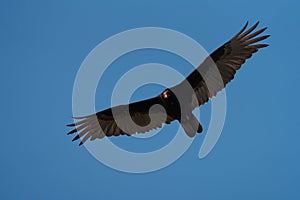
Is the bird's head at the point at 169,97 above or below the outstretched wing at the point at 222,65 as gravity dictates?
below

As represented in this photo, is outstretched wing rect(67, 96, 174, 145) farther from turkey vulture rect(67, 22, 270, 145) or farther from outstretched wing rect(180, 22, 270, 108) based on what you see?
outstretched wing rect(180, 22, 270, 108)

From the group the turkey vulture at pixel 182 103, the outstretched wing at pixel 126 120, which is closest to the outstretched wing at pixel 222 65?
the turkey vulture at pixel 182 103

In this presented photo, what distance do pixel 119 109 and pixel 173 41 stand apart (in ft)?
7.84

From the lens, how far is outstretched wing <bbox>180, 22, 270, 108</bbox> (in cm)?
1256

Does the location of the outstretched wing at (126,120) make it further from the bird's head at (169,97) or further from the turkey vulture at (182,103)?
the bird's head at (169,97)

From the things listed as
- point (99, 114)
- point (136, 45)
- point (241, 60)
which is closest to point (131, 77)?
point (136, 45)

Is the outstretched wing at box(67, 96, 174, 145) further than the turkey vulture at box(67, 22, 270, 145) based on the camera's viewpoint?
Yes

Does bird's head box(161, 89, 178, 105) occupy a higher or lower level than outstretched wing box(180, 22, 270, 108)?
lower

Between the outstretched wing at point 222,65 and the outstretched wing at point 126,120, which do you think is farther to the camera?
the outstretched wing at point 126,120

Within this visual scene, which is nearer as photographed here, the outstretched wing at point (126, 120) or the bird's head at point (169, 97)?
the bird's head at point (169, 97)

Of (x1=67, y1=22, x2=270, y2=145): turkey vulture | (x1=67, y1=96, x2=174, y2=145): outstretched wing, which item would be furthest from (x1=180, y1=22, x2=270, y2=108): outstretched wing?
(x1=67, y1=96, x2=174, y2=145): outstretched wing

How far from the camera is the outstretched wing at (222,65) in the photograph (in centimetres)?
1256

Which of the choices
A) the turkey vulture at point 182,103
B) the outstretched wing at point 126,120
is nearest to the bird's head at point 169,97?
the turkey vulture at point 182,103

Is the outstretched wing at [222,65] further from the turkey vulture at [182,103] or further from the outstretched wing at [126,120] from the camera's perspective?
the outstretched wing at [126,120]
